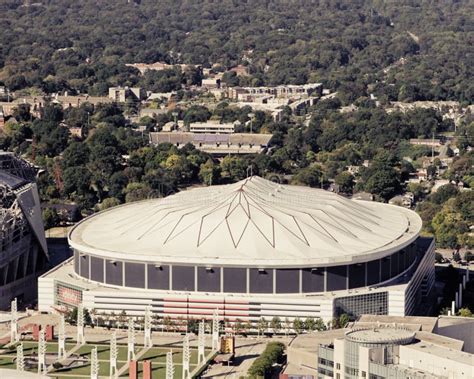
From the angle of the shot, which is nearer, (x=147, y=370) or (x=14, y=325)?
(x=147, y=370)

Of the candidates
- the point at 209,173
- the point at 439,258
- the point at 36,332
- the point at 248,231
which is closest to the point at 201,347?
the point at 36,332

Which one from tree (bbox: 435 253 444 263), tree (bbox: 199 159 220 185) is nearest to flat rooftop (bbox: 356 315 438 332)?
tree (bbox: 435 253 444 263)

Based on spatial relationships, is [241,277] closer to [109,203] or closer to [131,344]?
[131,344]

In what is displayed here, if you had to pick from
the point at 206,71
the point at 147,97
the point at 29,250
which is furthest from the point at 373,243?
the point at 206,71

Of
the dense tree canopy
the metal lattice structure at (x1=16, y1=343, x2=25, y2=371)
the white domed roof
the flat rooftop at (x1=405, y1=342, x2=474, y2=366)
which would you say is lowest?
the dense tree canopy

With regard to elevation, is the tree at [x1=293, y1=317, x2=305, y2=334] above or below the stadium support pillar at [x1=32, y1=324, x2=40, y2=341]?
above

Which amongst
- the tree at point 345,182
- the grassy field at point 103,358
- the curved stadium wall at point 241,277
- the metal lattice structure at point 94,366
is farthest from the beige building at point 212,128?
the metal lattice structure at point 94,366

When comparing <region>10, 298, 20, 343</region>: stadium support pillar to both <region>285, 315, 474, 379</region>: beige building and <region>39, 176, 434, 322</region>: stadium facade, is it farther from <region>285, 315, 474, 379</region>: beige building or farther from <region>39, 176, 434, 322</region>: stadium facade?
<region>285, 315, 474, 379</region>: beige building

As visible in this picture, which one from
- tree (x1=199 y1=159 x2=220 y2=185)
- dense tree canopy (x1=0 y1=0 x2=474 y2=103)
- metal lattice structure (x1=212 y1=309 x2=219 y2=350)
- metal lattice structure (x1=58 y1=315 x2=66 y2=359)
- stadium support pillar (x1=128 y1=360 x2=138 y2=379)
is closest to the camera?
stadium support pillar (x1=128 y1=360 x2=138 y2=379)
